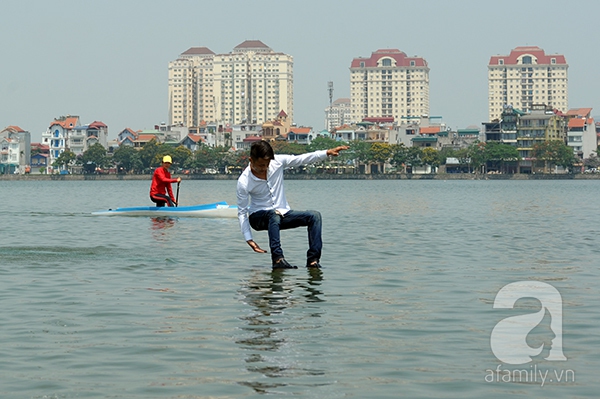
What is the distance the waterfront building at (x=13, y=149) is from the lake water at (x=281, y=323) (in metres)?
164

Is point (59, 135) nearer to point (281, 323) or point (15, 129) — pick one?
point (15, 129)

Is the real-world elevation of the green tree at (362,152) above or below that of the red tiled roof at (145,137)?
below

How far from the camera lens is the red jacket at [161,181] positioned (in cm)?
2518

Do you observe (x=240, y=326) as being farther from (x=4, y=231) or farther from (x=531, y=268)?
(x=4, y=231)

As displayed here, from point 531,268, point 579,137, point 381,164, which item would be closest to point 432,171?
point 381,164

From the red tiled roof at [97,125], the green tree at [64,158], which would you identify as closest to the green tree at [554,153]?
the green tree at [64,158]

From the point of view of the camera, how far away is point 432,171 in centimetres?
16038

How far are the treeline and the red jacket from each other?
123102 mm

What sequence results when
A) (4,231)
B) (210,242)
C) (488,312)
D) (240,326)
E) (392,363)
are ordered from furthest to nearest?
(4,231), (210,242), (488,312), (240,326), (392,363)

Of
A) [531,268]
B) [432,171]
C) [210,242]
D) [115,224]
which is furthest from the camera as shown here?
[432,171]

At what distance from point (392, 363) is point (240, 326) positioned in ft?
6.73

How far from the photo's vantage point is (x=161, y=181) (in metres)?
26.0

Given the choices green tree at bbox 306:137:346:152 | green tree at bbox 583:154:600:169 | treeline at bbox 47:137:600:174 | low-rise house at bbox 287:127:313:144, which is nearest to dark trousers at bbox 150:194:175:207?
treeline at bbox 47:137:600:174

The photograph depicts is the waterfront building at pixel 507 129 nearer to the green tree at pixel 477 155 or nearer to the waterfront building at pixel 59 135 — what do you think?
the green tree at pixel 477 155
